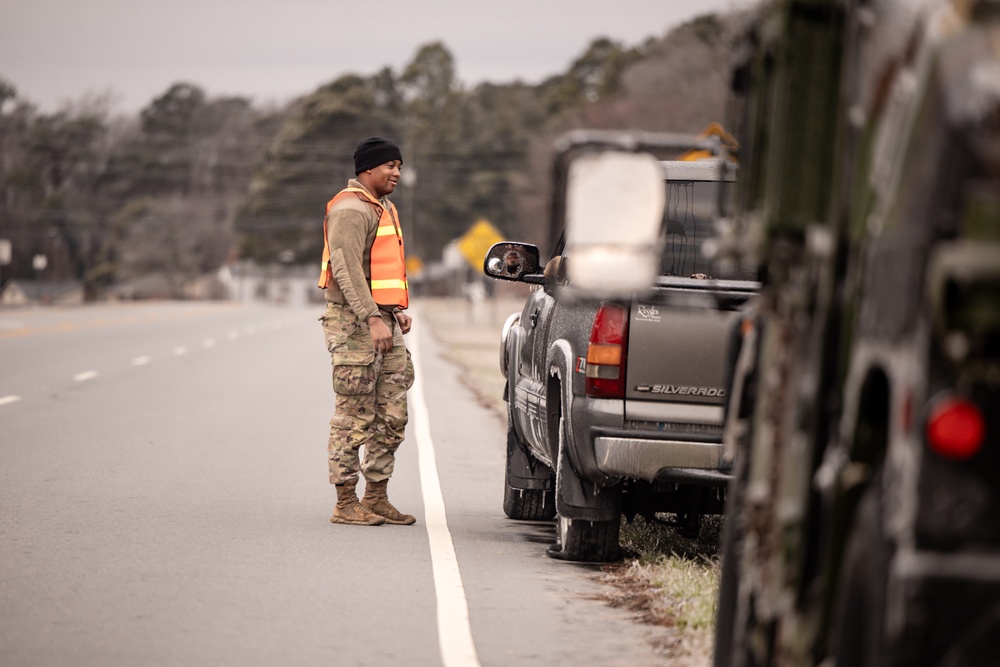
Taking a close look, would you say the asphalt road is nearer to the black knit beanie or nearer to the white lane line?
the white lane line

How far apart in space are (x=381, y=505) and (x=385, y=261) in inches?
54.1

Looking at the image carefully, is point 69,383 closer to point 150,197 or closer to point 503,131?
point 503,131

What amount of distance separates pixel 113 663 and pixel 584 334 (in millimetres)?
2799

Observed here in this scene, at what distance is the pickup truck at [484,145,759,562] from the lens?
298 inches

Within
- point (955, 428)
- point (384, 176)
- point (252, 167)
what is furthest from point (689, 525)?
point (252, 167)

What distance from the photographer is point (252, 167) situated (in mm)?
137125

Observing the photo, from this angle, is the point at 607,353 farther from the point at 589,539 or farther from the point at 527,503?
the point at 527,503

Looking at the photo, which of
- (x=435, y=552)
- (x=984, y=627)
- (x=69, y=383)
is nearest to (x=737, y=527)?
(x=984, y=627)

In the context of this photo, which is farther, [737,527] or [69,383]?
[69,383]

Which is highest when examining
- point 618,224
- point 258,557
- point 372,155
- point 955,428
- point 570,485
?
point 372,155

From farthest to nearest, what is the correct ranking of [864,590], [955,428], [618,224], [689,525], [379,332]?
[379,332] → [689,525] → [618,224] → [864,590] → [955,428]

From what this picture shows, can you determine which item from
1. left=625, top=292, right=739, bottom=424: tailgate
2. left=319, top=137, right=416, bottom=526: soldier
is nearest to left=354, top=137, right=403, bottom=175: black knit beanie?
left=319, top=137, right=416, bottom=526: soldier

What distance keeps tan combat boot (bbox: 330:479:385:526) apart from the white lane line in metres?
0.32

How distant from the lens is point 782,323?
4.25 m
